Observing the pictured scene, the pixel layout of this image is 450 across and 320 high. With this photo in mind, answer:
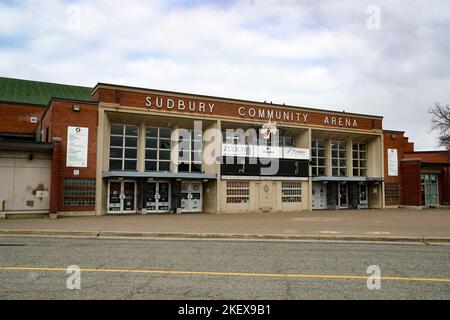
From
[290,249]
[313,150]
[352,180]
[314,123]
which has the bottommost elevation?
[290,249]

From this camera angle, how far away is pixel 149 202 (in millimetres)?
24391

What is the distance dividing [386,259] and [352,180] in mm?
21700

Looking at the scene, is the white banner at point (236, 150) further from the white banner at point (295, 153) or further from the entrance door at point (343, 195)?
the entrance door at point (343, 195)

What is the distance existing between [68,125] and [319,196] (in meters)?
19.9

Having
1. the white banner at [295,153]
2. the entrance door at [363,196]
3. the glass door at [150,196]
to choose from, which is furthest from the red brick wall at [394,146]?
the glass door at [150,196]

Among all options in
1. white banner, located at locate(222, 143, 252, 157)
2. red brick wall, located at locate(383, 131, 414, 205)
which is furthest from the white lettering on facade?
white banner, located at locate(222, 143, 252, 157)

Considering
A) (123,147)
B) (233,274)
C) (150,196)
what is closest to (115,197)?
(150,196)

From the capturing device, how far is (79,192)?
21.1 metres

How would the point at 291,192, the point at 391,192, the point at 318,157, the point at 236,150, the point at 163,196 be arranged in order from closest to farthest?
the point at 163,196 → the point at 236,150 → the point at 291,192 → the point at 318,157 → the point at 391,192

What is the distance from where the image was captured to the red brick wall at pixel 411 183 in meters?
30.9

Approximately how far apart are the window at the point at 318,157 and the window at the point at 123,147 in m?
14.4

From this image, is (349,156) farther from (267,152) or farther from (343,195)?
(267,152)
